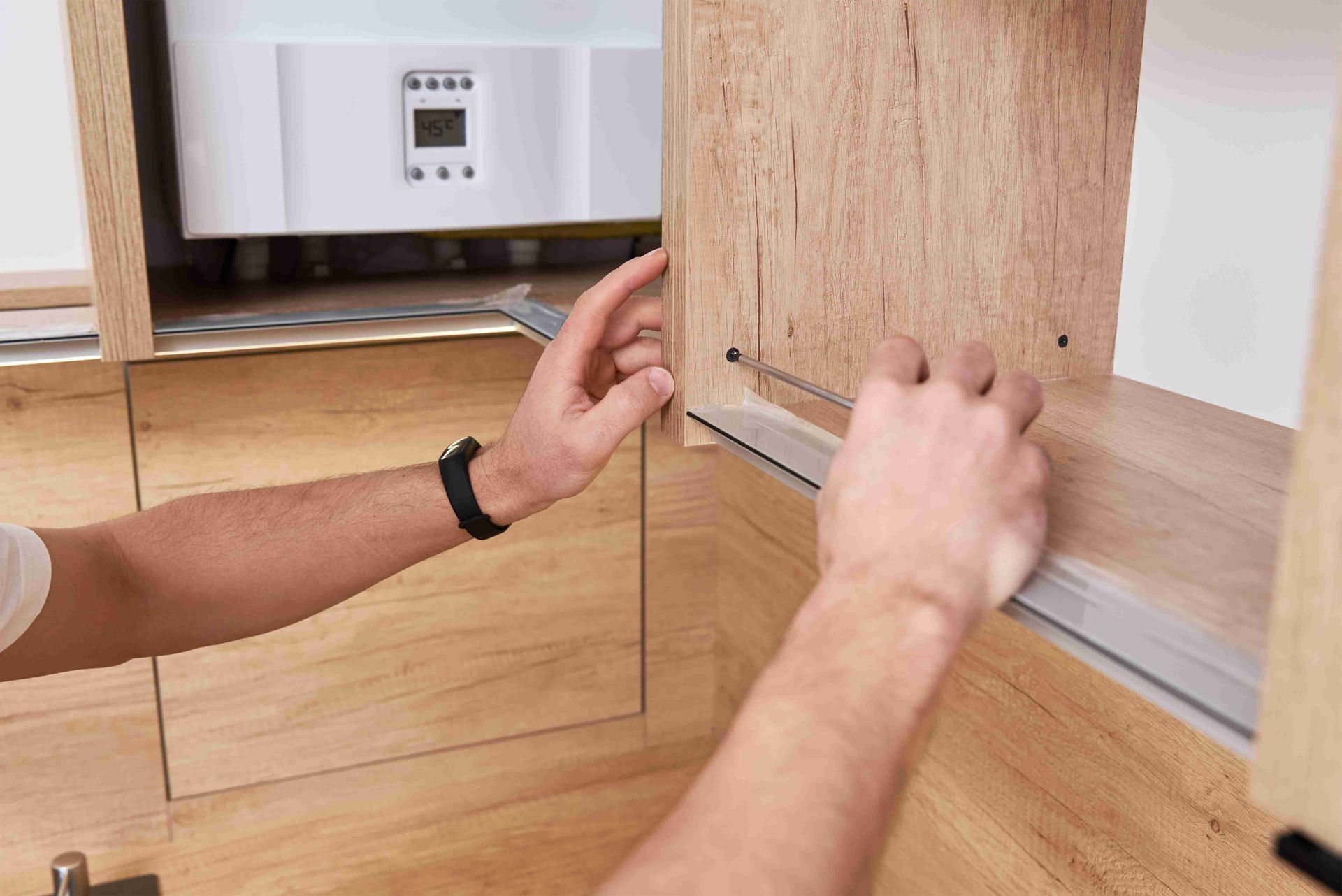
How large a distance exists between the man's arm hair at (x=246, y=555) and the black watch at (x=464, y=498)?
0.01 meters

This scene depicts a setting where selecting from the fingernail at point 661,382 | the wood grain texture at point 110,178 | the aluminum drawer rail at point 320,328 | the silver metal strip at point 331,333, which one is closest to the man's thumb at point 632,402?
the fingernail at point 661,382

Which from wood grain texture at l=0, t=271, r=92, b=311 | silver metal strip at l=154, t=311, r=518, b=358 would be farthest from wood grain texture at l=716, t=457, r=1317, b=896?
wood grain texture at l=0, t=271, r=92, b=311

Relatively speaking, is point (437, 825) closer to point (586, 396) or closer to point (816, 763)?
point (586, 396)

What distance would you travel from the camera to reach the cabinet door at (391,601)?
117 cm

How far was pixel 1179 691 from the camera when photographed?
1.10 feet

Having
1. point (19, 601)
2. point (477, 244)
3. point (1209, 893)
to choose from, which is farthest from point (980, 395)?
point (477, 244)

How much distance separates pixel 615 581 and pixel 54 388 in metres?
0.63

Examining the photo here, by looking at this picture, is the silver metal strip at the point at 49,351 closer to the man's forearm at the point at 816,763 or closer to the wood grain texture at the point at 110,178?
the wood grain texture at the point at 110,178

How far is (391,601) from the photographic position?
1273 mm

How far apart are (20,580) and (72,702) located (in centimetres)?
46

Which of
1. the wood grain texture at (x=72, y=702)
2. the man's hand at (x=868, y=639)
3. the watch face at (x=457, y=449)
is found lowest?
the wood grain texture at (x=72, y=702)

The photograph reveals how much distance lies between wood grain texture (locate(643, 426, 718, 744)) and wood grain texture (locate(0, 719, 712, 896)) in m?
0.05

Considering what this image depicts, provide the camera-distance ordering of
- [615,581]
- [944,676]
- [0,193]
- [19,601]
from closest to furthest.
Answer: [944,676] → [19,601] → [0,193] → [615,581]

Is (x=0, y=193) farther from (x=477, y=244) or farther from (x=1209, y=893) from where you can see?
(x=1209, y=893)
